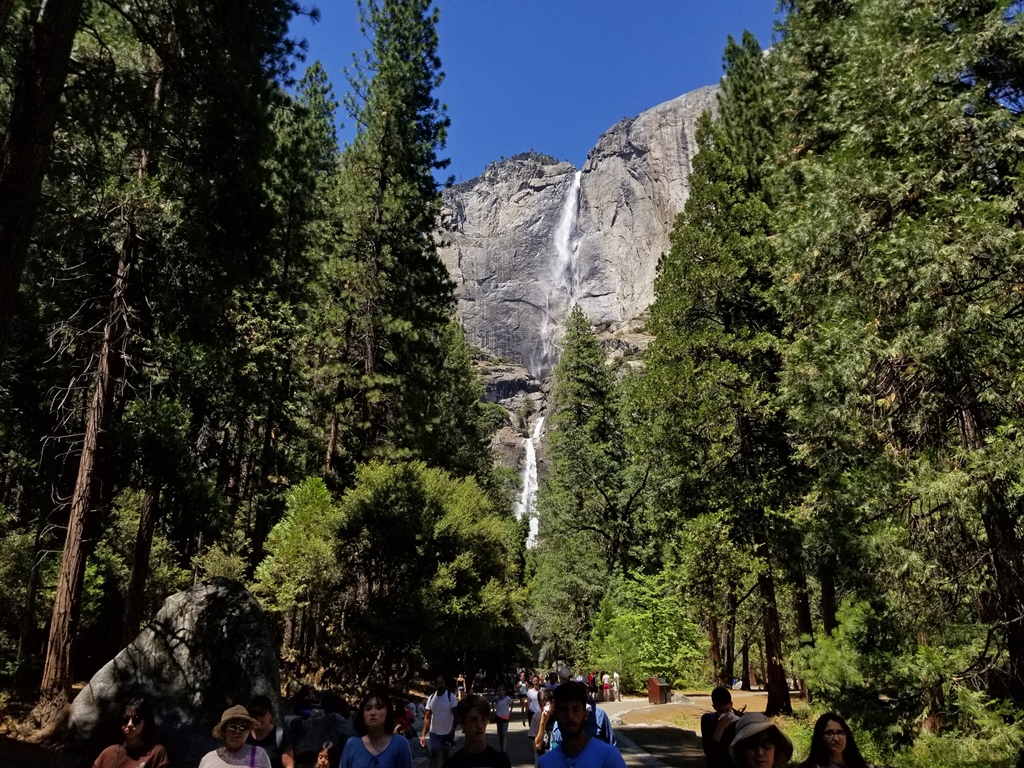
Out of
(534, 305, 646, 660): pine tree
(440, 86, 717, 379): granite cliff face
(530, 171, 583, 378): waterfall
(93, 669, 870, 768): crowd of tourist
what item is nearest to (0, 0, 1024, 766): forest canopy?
(93, 669, 870, 768): crowd of tourist

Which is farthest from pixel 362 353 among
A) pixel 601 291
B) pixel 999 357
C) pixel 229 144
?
pixel 601 291

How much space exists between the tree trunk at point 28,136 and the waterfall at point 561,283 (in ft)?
318

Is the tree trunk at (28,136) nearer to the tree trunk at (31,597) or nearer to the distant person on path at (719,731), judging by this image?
the distant person on path at (719,731)

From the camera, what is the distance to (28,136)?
571 centimetres

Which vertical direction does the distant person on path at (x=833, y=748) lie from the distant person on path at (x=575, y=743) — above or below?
below

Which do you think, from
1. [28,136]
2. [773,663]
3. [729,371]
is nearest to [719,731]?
[28,136]

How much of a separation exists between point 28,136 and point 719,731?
753 cm

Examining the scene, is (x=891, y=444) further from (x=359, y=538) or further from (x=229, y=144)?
(x=359, y=538)

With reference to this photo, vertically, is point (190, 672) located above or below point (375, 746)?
below

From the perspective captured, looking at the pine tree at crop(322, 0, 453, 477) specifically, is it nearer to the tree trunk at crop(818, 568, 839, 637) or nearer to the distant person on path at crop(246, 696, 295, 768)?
the tree trunk at crop(818, 568, 839, 637)

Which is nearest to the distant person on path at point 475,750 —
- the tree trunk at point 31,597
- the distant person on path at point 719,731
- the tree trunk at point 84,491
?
the distant person on path at point 719,731

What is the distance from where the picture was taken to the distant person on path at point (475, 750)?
3373 mm

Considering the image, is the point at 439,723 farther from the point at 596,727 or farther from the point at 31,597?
the point at 31,597

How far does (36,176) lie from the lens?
5656 mm
